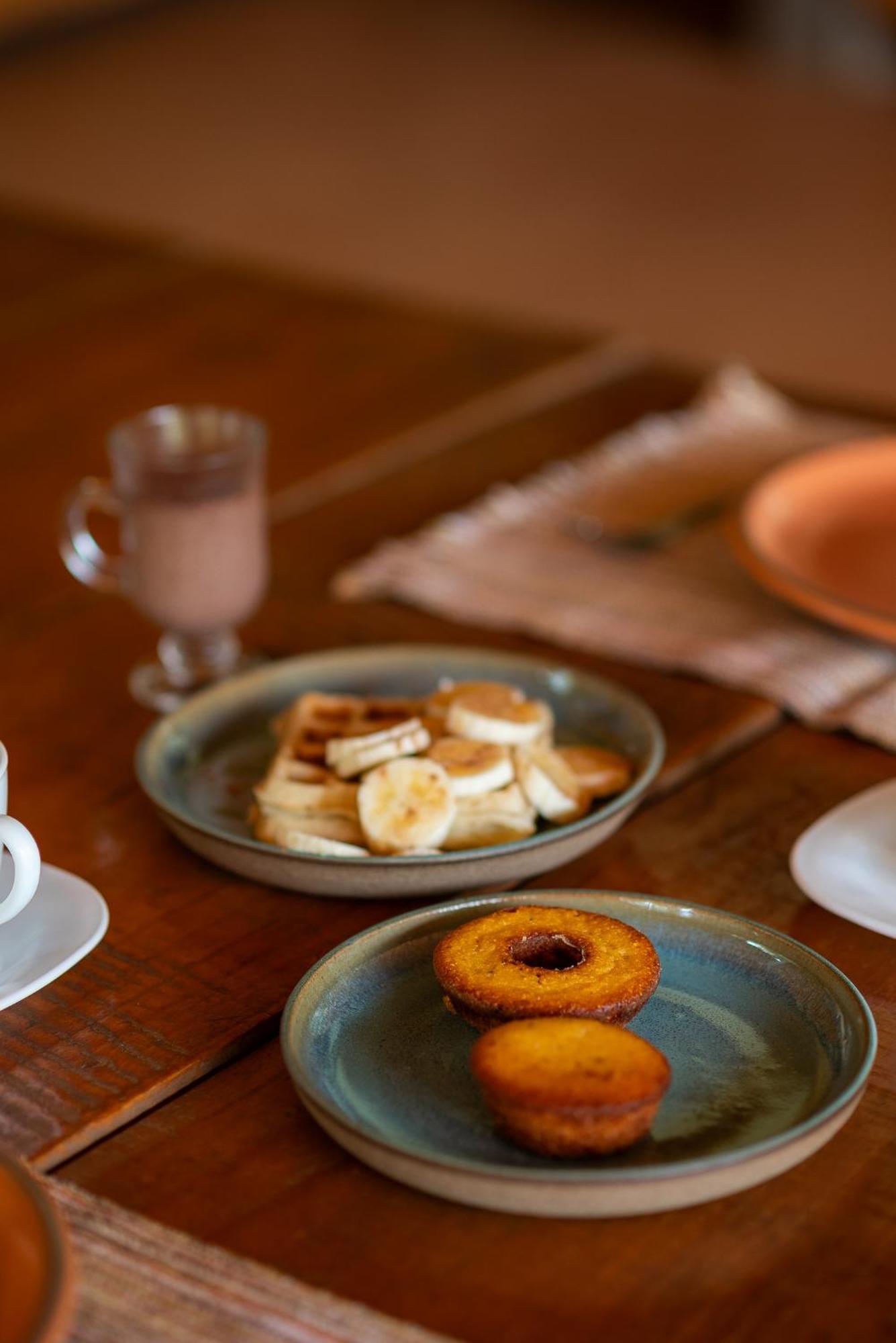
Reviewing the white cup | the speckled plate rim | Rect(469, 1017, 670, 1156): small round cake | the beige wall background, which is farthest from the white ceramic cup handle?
the beige wall background

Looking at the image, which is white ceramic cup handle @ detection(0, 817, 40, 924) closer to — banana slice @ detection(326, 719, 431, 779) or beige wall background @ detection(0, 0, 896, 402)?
banana slice @ detection(326, 719, 431, 779)

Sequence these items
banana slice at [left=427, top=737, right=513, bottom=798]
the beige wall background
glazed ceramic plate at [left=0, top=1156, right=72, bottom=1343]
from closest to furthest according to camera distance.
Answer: glazed ceramic plate at [left=0, top=1156, right=72, bottom=1343] → banana slice at [left=427, top=737, right=513, bottom=798] → the beige wall background

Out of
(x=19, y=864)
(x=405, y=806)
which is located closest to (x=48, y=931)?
(x=19, y=864)

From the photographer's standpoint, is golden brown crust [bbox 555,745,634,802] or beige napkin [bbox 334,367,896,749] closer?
golden brown crust [bbox 555,745,634,802]

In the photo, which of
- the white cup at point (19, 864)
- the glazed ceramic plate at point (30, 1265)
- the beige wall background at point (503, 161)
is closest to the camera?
the glazed ceramic plate at point (30, 1265)

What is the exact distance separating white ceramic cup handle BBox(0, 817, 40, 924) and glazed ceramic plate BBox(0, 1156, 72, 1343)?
0.62 ft

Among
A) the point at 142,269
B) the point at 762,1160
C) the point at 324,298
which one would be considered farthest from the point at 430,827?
the point at 142,269

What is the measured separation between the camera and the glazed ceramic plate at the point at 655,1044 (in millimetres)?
626

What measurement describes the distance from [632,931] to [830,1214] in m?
0.14

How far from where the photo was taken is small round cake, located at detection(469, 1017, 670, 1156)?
24.5 inches

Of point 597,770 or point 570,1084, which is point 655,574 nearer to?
point 597,770

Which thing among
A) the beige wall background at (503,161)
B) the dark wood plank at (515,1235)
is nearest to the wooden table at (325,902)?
the dark wood plank at (515,1235)

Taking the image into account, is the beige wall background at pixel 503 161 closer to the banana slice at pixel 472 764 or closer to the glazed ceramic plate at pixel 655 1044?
the banana slice at pixel 472 764

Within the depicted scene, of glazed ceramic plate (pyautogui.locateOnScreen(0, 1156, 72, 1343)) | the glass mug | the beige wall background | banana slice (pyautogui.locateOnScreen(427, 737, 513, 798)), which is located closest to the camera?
glazed ceramic plate (pyautogui.locateOnScreen(0, 1156, 72, 1343))
